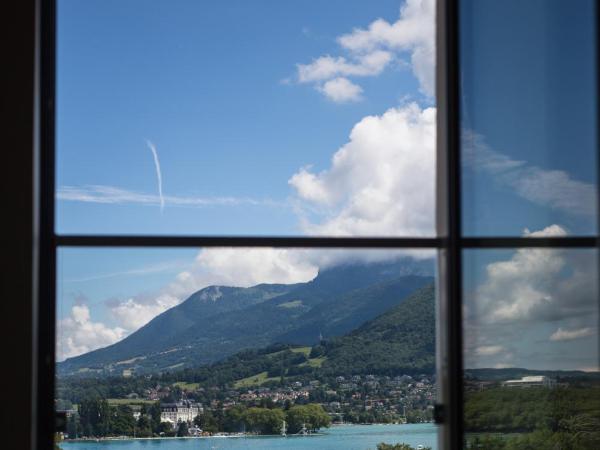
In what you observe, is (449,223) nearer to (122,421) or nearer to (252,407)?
(252,407)

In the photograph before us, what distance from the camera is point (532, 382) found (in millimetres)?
2828

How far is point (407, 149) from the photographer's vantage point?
336 centimetres

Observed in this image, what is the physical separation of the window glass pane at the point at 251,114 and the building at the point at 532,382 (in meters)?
0.69

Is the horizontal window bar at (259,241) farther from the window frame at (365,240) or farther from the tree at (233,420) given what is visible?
the tree at (233,420)

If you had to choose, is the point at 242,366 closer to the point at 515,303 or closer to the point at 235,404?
the point at 235,404

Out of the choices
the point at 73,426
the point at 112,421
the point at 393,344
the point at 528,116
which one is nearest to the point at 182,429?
the point at 112,421

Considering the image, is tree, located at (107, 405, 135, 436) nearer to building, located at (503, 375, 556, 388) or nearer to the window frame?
the window frame

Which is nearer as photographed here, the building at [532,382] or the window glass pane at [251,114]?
the building at [532,382]

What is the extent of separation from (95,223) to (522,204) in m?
1.54

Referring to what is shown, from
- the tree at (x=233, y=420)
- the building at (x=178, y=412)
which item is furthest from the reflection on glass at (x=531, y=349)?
the building at (x=178, y=412)

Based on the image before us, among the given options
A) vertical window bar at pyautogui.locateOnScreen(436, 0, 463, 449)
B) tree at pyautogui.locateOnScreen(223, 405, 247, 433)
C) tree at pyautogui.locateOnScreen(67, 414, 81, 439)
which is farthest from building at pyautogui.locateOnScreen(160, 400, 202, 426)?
vertical window bar at pyautogui.locateOnScreen(436, 0, 463, 449)

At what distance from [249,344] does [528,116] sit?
4.34ft

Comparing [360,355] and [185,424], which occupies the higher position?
[360,355]

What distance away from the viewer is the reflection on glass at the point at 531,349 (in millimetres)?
2484
